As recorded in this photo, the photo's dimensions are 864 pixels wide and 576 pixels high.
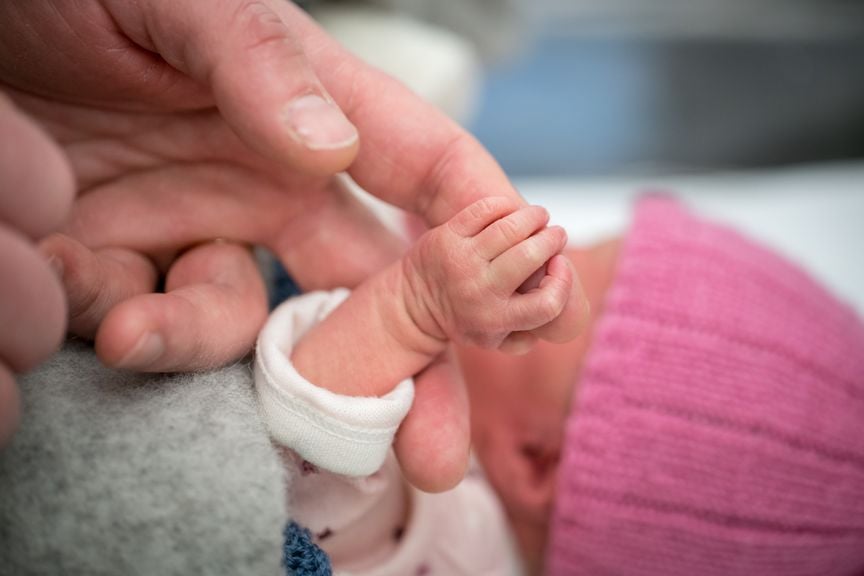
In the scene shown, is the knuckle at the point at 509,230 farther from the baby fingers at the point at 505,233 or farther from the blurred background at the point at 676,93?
the blurred background at the point at 676,93

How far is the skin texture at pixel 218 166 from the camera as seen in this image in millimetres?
412

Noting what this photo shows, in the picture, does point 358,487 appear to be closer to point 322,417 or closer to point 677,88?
point 322,417

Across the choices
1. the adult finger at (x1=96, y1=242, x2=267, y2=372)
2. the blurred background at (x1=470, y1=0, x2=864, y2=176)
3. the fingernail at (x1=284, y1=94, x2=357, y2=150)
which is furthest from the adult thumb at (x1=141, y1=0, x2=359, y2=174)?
the blurred background at (x1=470, y1=0, x2=864, y2=176)

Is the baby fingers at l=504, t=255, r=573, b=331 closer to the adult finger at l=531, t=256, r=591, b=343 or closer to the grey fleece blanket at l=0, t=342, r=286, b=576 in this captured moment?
the adult finger at l=531, t=256, r=591, b=343

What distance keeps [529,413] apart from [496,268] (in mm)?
408

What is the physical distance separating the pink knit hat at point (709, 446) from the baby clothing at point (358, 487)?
0.09 meters

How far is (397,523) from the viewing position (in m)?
0.65

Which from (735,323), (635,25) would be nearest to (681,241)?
(735,323)

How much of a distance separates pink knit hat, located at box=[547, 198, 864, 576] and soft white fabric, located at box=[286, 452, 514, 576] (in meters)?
0.07

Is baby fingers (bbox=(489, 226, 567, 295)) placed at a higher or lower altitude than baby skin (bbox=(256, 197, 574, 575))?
higher

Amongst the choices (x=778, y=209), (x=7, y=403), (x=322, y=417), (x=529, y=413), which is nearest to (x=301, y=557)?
(x=322, y=417)

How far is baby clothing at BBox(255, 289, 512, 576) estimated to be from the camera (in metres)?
0.45

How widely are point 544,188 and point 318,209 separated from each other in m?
Answer: 0.84

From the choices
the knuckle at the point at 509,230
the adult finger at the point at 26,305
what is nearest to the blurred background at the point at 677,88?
the knuckle at the point at 509,230
